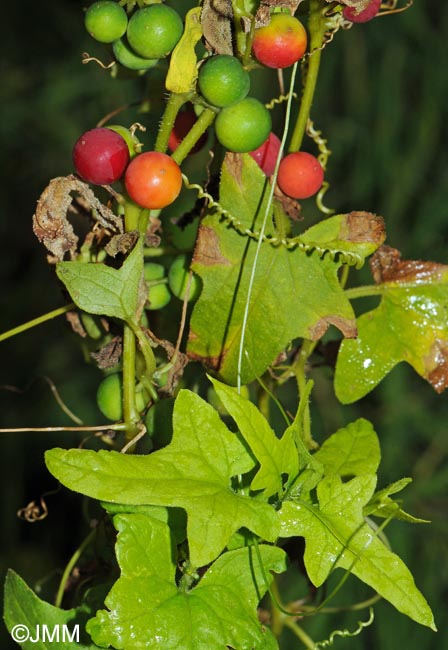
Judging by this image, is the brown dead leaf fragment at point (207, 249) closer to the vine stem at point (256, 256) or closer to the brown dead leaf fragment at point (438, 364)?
the vine stem at point (256, 256)

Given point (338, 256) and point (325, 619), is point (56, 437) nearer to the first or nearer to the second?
point (325, 619)

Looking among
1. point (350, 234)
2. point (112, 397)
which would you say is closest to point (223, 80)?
point (350, 234)

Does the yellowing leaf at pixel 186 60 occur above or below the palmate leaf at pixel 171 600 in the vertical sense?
above

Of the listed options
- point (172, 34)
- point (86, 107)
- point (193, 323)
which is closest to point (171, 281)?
point (193, 323)

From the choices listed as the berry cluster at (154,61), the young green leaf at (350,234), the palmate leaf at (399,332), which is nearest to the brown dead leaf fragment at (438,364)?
the palmate leaf at (399,332)

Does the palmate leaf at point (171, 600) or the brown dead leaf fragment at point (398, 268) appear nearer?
the palmate leaf at point (171, 600)
